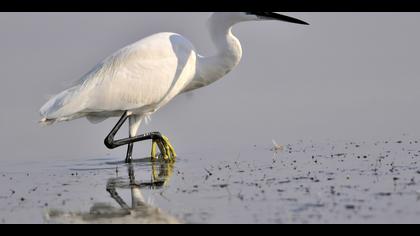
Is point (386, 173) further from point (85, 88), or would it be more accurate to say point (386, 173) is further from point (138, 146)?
point (138, 146)

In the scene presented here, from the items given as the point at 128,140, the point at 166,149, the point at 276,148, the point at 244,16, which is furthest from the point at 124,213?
the point at 244,16

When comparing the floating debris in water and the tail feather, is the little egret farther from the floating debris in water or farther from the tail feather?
the floating debris in water

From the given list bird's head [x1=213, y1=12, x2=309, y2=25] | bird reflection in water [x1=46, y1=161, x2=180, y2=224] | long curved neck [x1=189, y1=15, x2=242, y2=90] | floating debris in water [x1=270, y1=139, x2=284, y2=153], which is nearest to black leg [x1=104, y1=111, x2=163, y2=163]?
long curved neck [x1=189, y1=15, x2=242, y2=90]

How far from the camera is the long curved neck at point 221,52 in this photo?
11.2 m

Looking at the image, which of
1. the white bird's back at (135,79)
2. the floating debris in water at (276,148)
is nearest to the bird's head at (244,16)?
the white bird's back at (135,79)

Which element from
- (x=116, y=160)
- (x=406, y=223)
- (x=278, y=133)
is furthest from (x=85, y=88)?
(x=406, y=223)

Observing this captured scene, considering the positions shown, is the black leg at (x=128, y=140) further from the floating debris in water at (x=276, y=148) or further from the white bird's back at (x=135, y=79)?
the floating debris in water at (x=276, y=148)

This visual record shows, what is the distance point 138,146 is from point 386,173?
547 cm

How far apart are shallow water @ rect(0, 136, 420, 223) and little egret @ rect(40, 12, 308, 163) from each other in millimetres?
708

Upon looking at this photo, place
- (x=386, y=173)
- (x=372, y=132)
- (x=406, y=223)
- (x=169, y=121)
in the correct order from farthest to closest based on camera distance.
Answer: (x=169, y=121)
(x=372, y=132)
(x=386, y=173)
(x=406, y=223)

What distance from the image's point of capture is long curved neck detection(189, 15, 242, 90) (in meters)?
11.2

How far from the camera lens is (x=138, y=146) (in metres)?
12.8

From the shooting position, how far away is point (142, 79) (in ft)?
36.4

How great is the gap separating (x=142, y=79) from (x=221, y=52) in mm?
1195
